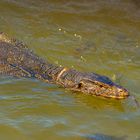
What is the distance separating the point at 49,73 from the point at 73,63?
2.96 feet

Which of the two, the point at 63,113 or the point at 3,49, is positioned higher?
the point at 3,49

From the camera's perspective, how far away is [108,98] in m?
7.13

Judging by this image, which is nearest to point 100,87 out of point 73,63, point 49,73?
point 49,73

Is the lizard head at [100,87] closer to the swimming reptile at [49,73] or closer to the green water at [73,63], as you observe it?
the swimming reptile at [49,73]

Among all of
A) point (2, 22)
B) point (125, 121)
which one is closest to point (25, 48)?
point (2, 22)

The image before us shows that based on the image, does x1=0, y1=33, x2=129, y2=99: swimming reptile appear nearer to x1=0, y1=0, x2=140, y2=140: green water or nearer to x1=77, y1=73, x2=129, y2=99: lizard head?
x1=77, y1=73, x2=129, y2=99: lizard head

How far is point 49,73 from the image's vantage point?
7770mm

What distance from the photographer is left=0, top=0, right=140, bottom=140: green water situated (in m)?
6.20

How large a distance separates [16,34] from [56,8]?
209 cm

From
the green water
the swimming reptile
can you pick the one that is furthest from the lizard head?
the green water

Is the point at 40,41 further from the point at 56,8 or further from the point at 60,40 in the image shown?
the point at 56,8

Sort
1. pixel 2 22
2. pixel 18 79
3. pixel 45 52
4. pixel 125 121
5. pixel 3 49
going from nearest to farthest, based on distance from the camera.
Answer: pixel 125 121, pixel 18 79, pixel 3 49, pixel 45 52, pixel 2 22

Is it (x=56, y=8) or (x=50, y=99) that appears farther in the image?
(x=56, y=8)

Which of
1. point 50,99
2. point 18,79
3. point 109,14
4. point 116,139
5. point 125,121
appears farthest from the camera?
point 109,14
